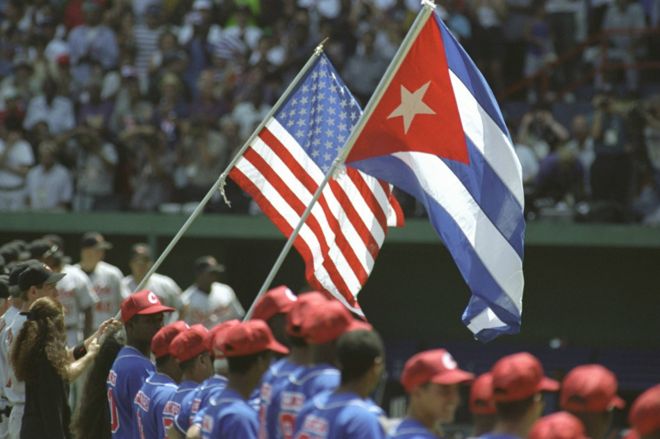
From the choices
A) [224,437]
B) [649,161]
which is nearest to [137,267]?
[649,161]

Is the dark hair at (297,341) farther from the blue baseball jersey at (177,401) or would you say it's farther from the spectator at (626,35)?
the spectator at (626,35)

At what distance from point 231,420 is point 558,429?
167cm

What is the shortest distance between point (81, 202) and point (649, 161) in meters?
7.27

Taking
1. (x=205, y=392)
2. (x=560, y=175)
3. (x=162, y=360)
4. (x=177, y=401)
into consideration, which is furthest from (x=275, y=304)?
(x=560, y=175)

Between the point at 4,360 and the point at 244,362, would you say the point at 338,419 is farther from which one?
the point at 4,360

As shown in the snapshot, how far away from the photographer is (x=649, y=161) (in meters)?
16.7

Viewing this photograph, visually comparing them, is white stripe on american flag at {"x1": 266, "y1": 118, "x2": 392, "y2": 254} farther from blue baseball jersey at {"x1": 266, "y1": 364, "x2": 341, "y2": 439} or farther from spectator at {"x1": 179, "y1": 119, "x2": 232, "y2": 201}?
spectator at {"x1": 179, "y1": 119, "x2": 232, "y2": 201}

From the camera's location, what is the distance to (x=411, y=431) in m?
5.83

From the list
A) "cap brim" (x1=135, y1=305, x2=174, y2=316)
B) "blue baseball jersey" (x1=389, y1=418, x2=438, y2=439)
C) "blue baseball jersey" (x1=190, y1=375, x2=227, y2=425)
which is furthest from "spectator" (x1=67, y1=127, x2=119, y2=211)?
"blue baseball jersey" (x1=389, y1=418, x2=438, y2=439)

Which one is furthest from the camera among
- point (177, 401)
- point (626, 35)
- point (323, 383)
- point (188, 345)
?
point (626, 35)

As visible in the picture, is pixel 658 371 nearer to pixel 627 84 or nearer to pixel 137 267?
pixel 627 84

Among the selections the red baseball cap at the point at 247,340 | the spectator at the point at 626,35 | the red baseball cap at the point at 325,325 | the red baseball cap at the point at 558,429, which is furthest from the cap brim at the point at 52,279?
the spectator at the point at 626,35

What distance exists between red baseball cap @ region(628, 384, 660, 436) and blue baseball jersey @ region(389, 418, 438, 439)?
0.82m

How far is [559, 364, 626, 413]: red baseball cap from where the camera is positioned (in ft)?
19.8
